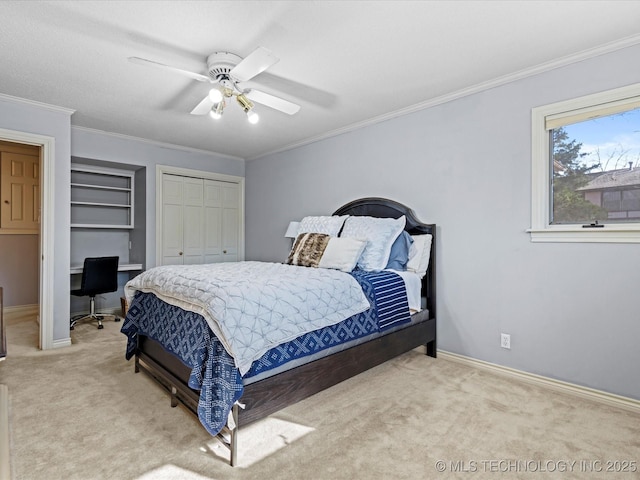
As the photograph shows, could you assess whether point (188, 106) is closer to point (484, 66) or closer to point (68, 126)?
point (68, 126)

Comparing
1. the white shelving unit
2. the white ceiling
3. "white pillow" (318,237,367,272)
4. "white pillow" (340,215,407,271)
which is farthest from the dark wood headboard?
the white shelving unit

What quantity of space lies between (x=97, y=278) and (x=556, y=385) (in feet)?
15.7

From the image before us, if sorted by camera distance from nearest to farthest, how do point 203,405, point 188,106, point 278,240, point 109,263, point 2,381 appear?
point 203,405 → point 2,381 → point 188,106 → point 109,263 → point 278,240

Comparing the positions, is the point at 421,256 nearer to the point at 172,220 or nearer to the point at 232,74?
the point at 232,74

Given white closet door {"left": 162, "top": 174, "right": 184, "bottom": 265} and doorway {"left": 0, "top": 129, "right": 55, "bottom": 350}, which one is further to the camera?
white closet door {"left": 162, "top": 174, "right": 184, "bottom": 265}

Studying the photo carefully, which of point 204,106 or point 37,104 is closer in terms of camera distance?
point 204,106

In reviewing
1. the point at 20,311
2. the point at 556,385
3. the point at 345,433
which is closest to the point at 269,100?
the point at 345,433

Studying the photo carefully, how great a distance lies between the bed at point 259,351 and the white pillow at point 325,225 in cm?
33

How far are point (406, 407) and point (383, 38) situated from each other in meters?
2.39

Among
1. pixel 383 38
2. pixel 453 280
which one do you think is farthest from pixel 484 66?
pixel 453 280

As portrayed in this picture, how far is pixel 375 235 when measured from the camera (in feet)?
10.2

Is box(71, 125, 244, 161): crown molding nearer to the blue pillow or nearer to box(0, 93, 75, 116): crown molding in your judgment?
box(0, 93, 75, 116): crown molding

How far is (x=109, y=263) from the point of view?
425 cm

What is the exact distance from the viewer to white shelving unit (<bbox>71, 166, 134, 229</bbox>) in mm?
4641
